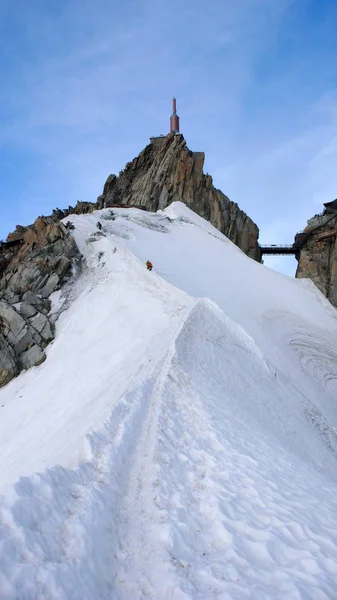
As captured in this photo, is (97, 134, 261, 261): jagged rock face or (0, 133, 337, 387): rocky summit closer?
(0, 133, 337, 387): rocky summit

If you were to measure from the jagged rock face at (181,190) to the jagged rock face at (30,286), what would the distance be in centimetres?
2459

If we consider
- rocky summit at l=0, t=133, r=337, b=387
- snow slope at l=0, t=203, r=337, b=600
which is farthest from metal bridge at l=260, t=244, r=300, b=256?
snow slope at l=0, t=203, r=337, b=600

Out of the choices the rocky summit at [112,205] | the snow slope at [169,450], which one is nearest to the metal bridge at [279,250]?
the rocky summit at [112,205]

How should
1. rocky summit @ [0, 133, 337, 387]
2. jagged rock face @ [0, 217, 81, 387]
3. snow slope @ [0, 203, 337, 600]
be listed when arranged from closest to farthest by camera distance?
snow slope @ [0, 203, 337, 600]
jagged rock face @ [0, 217, 81, 387]
rocky summit @ [0, 133, 337, 387]

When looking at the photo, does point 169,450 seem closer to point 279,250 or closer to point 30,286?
point 30,286

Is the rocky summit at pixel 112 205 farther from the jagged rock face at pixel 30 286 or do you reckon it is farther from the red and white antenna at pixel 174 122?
the red and white antenna at pixel 174 122

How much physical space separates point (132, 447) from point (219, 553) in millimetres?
3025

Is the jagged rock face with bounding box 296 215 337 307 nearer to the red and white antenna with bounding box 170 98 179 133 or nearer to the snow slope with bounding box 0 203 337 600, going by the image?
the snow slope with bounding box 0 203 337 600

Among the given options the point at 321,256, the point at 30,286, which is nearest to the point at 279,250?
the point at 321,256

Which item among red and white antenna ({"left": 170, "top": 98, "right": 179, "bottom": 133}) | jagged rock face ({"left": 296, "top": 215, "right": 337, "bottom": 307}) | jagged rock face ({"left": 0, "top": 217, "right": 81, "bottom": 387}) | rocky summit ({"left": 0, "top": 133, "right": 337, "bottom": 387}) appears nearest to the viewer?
jagged rock face ({"left": 0, "top": 217, "right": 81, "bottom": 387})

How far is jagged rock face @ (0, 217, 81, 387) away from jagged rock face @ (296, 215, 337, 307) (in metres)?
26.0

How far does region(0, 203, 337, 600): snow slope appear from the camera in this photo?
13.4 ft

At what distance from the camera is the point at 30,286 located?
2366 cm

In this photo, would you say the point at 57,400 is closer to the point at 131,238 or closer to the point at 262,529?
the point at 262,529
